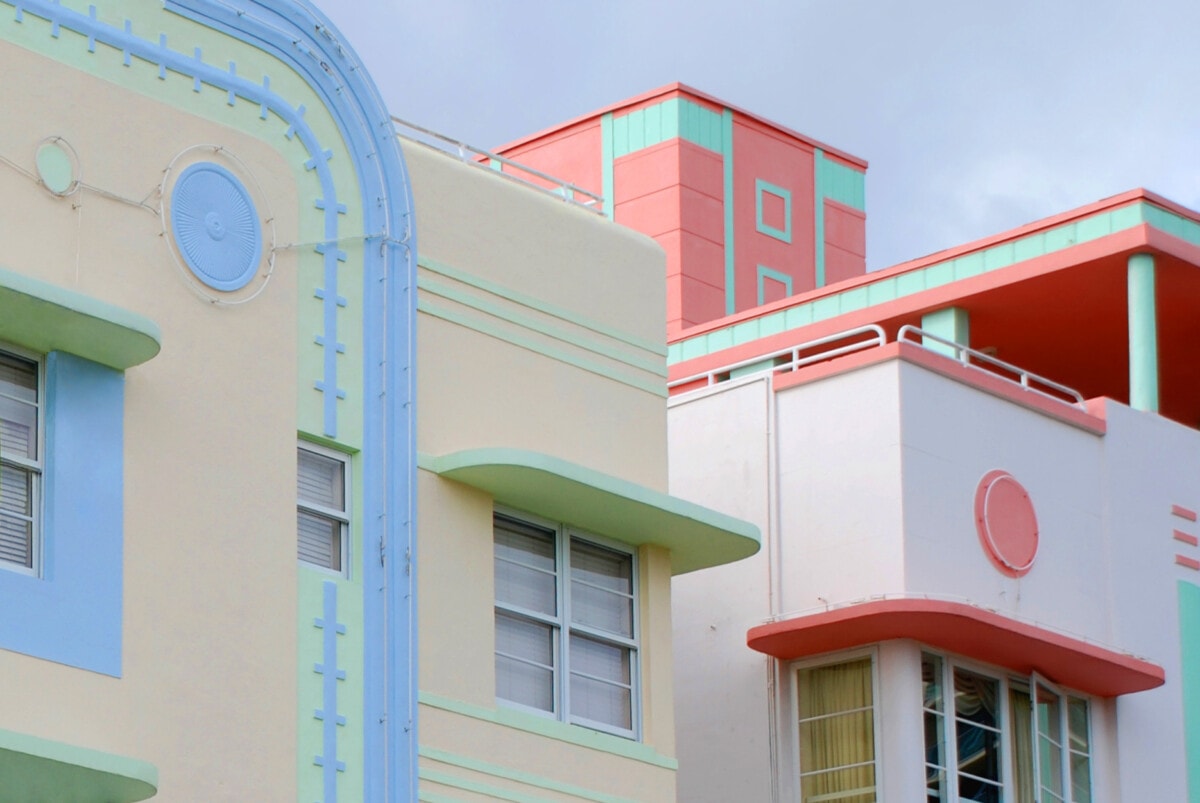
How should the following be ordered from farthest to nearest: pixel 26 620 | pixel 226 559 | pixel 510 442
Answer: pixel 510 442 → pixel 226 559 → pixel 26 620

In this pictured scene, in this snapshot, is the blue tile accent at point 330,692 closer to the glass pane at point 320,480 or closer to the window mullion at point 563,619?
the glass pane at point 320,480

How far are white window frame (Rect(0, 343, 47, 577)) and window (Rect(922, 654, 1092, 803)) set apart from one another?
9.30m

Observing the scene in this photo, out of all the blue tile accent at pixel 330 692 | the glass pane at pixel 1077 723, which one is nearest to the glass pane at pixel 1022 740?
the glass pane at pixel 1077 723

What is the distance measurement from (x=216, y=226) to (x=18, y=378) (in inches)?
75.7

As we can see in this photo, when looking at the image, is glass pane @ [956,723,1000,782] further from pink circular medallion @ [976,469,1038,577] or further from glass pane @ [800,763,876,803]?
pink circular medallion @ [976,469,1038,577]

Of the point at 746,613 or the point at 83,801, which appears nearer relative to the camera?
the point at 83,801

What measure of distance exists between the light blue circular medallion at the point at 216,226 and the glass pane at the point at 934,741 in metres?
8.06

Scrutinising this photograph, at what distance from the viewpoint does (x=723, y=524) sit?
750 inches

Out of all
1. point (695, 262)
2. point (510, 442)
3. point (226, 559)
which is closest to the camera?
point (226, 559)

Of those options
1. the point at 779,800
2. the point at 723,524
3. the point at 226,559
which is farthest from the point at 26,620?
the point at 779,800

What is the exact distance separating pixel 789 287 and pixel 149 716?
67.7ft

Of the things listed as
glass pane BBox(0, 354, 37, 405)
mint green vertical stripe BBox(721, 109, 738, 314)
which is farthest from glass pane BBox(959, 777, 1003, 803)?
mint green vertical stripe BBox(721, 109, 738, 314)

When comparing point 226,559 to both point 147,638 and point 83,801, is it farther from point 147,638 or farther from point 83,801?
point 83,801

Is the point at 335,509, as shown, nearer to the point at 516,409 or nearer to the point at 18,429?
the point at 516,409
